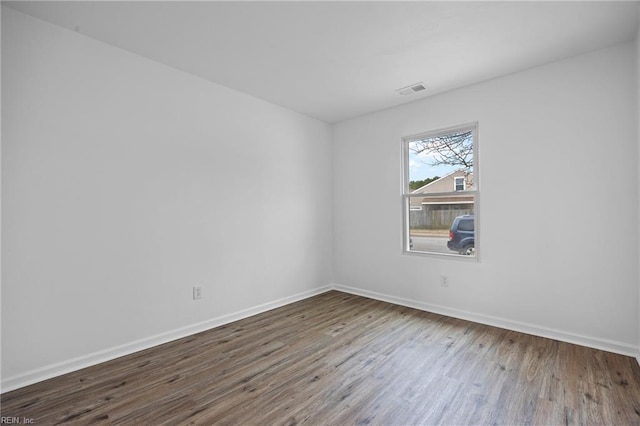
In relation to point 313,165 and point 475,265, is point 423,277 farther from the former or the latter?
point 313,165

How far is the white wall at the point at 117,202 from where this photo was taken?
2070 mm

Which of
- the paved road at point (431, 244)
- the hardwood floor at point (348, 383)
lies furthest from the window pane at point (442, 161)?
the hardwood floor at point (348, 383)

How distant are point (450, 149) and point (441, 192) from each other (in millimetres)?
517

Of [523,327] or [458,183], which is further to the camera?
[458,183]

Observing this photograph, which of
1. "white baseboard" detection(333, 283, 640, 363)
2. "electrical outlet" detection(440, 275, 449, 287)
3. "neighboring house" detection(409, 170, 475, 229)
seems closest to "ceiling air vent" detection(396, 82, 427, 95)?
"neighboring house" detection(409, 170, 475, 229)

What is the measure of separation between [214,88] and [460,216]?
3083mm

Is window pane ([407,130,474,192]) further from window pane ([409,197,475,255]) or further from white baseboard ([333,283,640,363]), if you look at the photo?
white baseboard ([333,283,640,363])

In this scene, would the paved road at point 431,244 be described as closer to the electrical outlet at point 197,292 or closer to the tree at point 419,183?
the tree at point 419,183

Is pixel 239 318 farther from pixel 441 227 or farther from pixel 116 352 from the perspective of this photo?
pixel 441 227

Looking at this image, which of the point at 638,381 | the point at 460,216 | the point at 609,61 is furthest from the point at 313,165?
the point at 638,381

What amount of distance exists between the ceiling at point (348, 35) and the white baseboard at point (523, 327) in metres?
2.51

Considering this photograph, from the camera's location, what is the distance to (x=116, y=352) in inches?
97.2

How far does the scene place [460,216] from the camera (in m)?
3.44

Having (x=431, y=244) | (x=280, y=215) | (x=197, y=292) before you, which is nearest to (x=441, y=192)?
(x=431, y=244)
